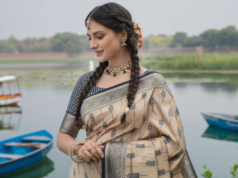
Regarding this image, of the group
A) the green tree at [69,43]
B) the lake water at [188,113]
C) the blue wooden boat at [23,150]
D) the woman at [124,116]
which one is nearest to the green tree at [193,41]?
the lake water at [188,113]

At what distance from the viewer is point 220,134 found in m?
5.36

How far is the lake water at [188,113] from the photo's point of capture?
4129 millimetres

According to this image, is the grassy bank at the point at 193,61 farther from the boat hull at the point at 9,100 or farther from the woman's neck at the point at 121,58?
the woman's neck at the point at 121,58

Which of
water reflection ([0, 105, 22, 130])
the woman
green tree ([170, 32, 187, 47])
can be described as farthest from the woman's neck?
green tree ([170, 32, 187, 47])

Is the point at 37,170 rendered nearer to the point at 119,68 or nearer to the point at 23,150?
the point at 23,150

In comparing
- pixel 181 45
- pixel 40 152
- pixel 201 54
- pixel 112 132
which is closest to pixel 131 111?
pixel 112 132

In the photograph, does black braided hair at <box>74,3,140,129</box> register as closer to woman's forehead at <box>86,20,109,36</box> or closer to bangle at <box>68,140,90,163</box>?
woman's forehead at <box>86,20,109,36</box>

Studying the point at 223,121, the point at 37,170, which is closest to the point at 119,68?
the point at 37,170

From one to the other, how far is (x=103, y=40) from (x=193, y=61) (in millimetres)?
16859

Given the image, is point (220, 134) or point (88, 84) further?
point (220, 134)

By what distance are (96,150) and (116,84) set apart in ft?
0.90

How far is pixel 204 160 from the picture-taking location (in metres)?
4.21

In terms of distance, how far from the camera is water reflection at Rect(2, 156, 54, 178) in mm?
3551

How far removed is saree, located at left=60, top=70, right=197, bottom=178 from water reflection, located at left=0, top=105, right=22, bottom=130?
Result: 19.7 ft
